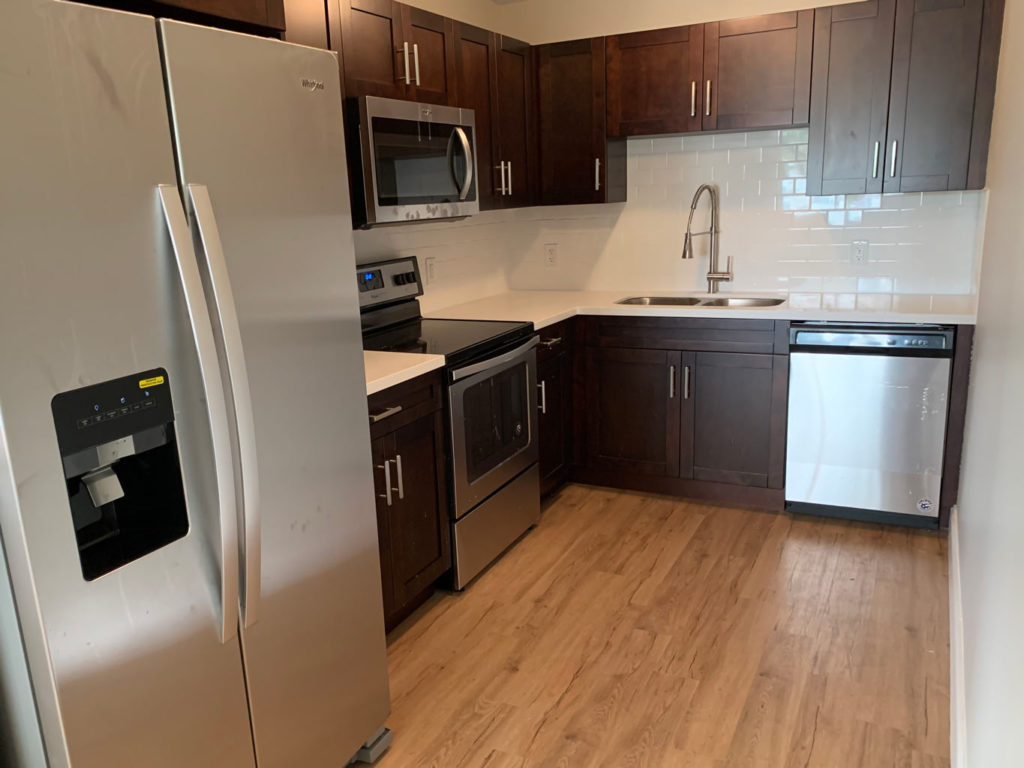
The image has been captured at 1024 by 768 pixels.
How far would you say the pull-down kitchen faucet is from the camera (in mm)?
3996

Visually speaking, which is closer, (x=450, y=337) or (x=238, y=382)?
(x=238, y=382)

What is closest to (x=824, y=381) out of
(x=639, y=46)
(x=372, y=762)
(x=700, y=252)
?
(x=700, y=252)

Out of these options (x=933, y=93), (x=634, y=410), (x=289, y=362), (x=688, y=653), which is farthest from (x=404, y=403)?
(x=933, y=93)

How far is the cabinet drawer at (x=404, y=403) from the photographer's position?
2.38 metres

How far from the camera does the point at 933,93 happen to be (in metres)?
3.26

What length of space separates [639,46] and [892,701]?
2969 mm

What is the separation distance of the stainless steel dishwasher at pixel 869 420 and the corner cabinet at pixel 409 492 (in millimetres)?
1687

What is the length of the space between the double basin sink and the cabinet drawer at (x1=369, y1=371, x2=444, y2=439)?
158 centimetres

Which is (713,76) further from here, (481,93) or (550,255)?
(550,255)

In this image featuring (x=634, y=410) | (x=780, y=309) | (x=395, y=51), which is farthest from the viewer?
(x=634, y=410)

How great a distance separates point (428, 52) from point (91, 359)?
217 centimetres

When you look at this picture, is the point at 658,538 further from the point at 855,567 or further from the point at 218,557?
the point at 218,557

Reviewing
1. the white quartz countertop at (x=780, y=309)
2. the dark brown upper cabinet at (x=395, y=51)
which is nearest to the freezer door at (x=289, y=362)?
the dark brown upper cabinet at (x=395, y=51)

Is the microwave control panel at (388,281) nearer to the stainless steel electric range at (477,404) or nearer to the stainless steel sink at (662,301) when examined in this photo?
the stainless steel electric range at (477,404)
